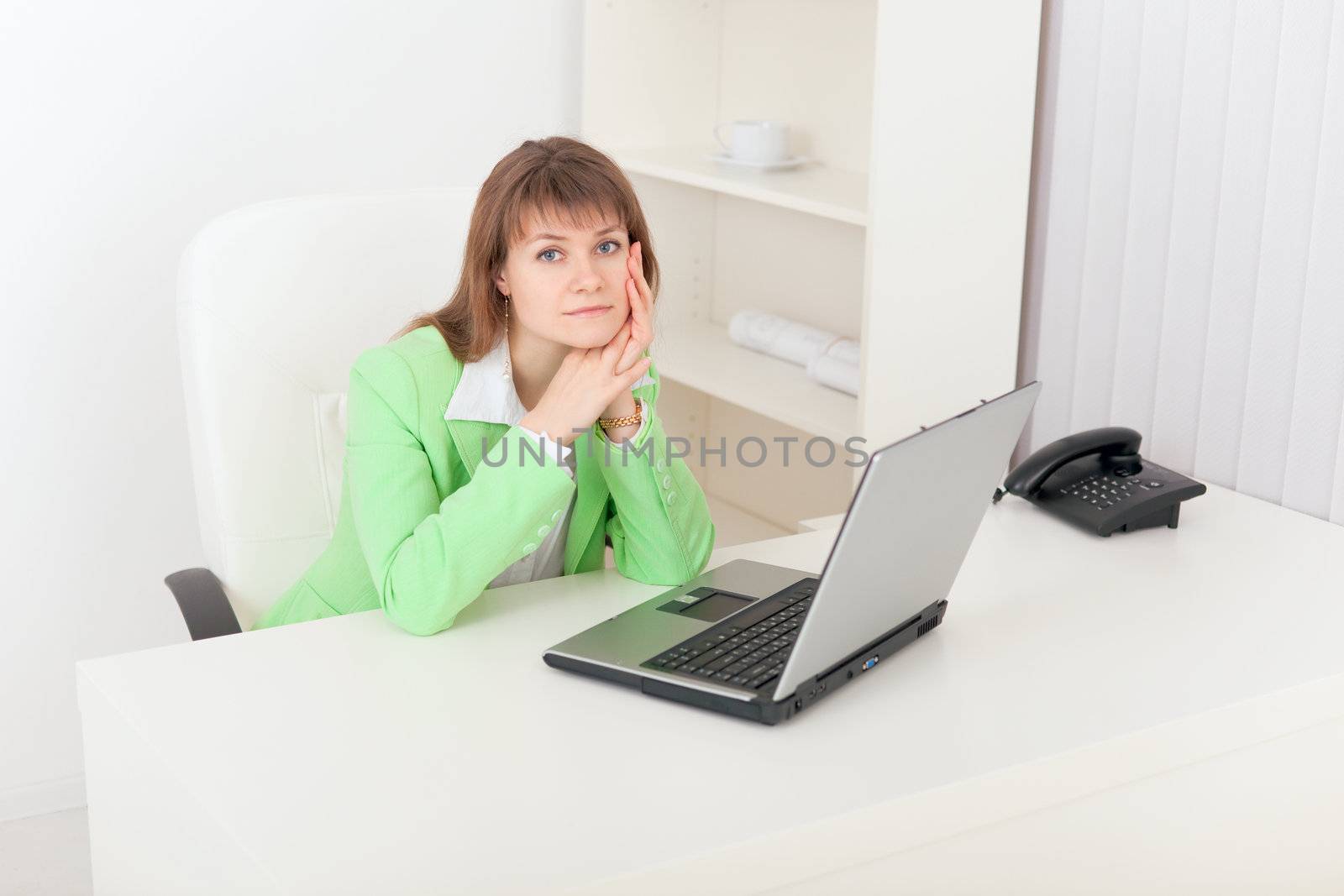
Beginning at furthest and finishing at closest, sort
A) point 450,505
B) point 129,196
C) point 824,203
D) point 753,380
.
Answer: point 753,380 → point 129,196 → point 824,203 → point 450,505

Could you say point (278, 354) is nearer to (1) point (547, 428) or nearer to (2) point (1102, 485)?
(1) point (547, 428)

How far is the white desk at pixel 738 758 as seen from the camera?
3.26ft

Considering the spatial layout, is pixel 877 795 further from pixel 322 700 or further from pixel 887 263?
pixel 887 263

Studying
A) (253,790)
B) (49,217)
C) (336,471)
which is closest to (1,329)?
(49,217)

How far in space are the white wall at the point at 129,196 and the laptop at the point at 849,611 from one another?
1.33 m

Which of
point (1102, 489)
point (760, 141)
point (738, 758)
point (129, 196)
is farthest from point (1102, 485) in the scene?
point (129, 196)

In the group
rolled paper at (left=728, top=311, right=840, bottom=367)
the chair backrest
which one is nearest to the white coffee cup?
rolled paper at (left=728, top=311, right=840, bottom=367)

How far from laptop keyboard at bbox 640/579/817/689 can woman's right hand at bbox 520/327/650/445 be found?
24cm

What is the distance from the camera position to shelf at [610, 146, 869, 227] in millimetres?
2107

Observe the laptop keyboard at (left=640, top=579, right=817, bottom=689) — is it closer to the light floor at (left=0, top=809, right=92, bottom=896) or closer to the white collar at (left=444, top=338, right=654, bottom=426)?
the white collar at (left=444, top=338, right=654, bottom=426)

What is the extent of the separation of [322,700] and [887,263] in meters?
1.06

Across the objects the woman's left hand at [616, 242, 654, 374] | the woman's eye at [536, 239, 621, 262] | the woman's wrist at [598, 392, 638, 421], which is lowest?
the woman's wrist at [598, 392, 638, 421]

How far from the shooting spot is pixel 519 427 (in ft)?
4.53

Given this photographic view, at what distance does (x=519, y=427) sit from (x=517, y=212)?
0.77 feet
